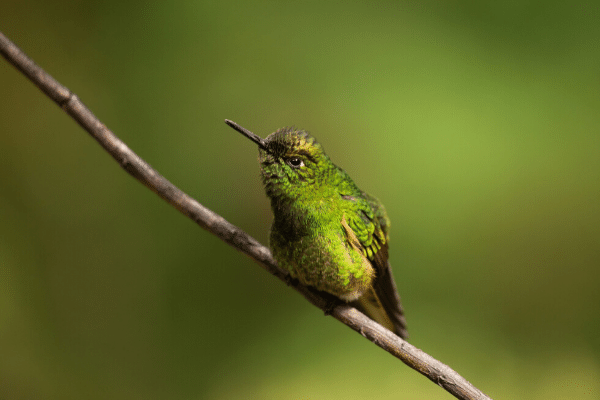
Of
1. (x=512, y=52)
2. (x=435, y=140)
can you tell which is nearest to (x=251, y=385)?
(x=435, y=140)

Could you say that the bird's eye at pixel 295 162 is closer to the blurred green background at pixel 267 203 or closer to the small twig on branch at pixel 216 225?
the small twig on branch at pixel 216 225

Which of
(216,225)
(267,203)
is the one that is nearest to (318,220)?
(216,225)

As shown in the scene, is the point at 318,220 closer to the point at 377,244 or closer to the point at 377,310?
the point at 377,244

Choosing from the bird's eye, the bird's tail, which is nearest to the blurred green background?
the bird's tail

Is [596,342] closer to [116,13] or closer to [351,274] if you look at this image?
[351,274]

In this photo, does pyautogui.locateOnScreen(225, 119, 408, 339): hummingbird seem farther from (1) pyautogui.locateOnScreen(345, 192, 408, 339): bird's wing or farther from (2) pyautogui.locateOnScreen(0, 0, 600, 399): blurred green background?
(2) pyautogui.locateOnScreen(0, 0, 600, 399): blurred green background

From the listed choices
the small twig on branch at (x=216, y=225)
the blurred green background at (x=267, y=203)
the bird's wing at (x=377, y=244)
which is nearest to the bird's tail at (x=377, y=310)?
the bird's wing at (x=377, y=244)
